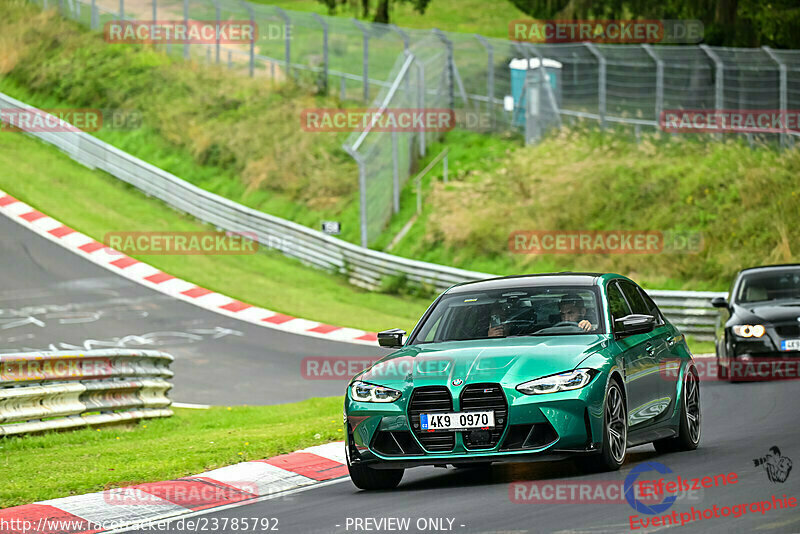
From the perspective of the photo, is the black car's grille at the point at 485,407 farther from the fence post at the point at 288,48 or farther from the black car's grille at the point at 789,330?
the fence post at the point at 288,48

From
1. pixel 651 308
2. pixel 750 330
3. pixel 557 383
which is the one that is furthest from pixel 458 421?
pixel 750 330

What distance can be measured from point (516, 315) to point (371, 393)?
4.72ft

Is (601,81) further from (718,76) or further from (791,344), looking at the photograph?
(791,344)

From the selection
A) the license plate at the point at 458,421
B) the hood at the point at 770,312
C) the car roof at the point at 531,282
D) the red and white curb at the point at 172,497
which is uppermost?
the car roof at the point at 531,282

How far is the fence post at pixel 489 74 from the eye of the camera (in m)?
34.5

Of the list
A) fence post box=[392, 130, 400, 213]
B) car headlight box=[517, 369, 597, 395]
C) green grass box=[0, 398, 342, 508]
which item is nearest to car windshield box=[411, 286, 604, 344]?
car headlight box=[517, 369, 597, 395]

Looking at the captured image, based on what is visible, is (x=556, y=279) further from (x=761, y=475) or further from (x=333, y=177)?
(x=333, y=177)

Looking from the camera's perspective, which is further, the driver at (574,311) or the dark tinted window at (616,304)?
the dark tinted window at (616,304)

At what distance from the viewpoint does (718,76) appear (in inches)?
1160

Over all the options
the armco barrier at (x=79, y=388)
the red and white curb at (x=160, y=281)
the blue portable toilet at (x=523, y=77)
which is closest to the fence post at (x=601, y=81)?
the blue portable toilet at (x=523, y=77)

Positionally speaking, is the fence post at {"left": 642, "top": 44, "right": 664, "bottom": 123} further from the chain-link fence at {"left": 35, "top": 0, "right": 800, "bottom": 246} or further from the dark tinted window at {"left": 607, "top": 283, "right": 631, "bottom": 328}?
the dark tinted window at {"left": 607, "top": 283, "right": 631, "bottom": 328}

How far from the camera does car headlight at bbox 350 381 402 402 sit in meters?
9.09

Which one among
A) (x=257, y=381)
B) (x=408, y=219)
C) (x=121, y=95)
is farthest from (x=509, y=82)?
(x=257, y=381)

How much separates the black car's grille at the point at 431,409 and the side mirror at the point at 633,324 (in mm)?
1620
